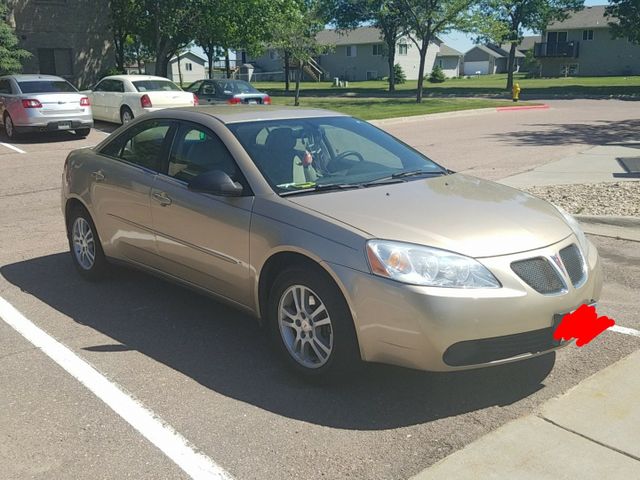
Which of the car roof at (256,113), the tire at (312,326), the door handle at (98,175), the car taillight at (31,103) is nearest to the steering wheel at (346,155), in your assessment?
the car roof at (256,113)

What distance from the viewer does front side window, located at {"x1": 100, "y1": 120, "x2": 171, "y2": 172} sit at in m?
5.29

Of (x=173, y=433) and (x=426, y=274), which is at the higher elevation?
(x=426, y=274)

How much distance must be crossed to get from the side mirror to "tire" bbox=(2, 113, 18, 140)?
14421 mm

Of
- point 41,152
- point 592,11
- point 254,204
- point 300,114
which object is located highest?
point 592,11

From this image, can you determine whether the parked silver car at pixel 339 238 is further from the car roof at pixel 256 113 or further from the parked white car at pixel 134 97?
the parked white car at pixel 134 97

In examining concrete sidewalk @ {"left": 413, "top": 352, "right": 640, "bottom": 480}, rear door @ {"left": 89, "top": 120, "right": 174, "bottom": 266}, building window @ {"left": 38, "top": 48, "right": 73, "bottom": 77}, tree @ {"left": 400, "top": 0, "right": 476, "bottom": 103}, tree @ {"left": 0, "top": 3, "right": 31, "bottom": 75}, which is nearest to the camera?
concrete sidewalk @ {"left": 413, "top": 352, "right": 640, "bottom": 480}

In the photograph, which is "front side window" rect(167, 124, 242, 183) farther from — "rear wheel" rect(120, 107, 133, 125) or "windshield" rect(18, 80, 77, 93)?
"rear wheel" rect(120, 107, 133, 125)

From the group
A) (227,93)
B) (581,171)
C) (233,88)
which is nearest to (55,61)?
(233,88)

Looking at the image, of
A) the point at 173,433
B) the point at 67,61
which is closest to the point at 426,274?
the point at 173,433

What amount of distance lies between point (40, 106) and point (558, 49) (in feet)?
216

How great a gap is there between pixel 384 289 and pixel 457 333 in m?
0.44

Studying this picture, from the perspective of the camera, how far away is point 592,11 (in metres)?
71.0

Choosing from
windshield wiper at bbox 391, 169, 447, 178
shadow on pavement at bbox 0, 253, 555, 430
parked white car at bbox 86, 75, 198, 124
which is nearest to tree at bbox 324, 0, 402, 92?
parked white car at bbox 86, 75, 198, 124

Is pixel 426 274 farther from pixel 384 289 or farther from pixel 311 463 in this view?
pixel 311 463
